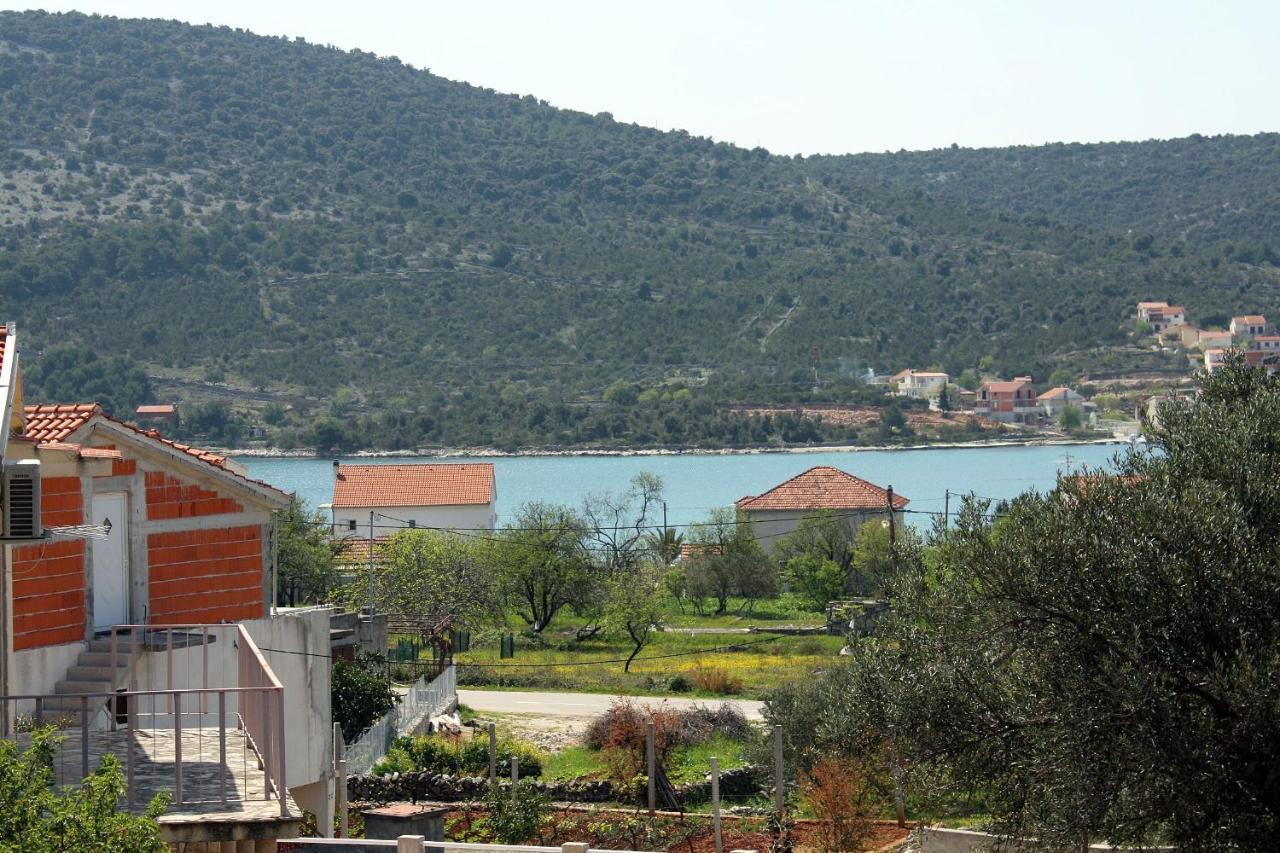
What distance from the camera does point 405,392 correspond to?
164000 mm

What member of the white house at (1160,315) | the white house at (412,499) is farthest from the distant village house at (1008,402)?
the white house at (412,499)

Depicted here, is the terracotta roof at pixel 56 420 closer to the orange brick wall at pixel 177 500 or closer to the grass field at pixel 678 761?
the orange brick wall at pixel 177 500

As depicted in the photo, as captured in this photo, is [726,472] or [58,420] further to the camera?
[726,472]

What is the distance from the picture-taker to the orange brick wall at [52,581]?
508 inches

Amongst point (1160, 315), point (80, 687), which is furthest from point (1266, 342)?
point (80, 687)

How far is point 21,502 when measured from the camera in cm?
997

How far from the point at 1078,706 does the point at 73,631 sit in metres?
7.77

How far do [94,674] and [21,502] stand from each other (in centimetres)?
368

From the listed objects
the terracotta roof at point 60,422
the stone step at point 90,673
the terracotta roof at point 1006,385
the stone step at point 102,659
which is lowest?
the stone step at point 90,673

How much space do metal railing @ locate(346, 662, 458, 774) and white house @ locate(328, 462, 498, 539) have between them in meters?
34.8

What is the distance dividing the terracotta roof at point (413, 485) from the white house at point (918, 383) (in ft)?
384

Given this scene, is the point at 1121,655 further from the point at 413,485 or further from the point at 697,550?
the point at 413,485

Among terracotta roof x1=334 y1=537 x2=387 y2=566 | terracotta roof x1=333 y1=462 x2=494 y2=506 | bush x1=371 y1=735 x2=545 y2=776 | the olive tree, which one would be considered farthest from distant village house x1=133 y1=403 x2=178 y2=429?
the olive tree

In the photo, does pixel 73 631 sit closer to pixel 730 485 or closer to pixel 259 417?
pixel 730 485
